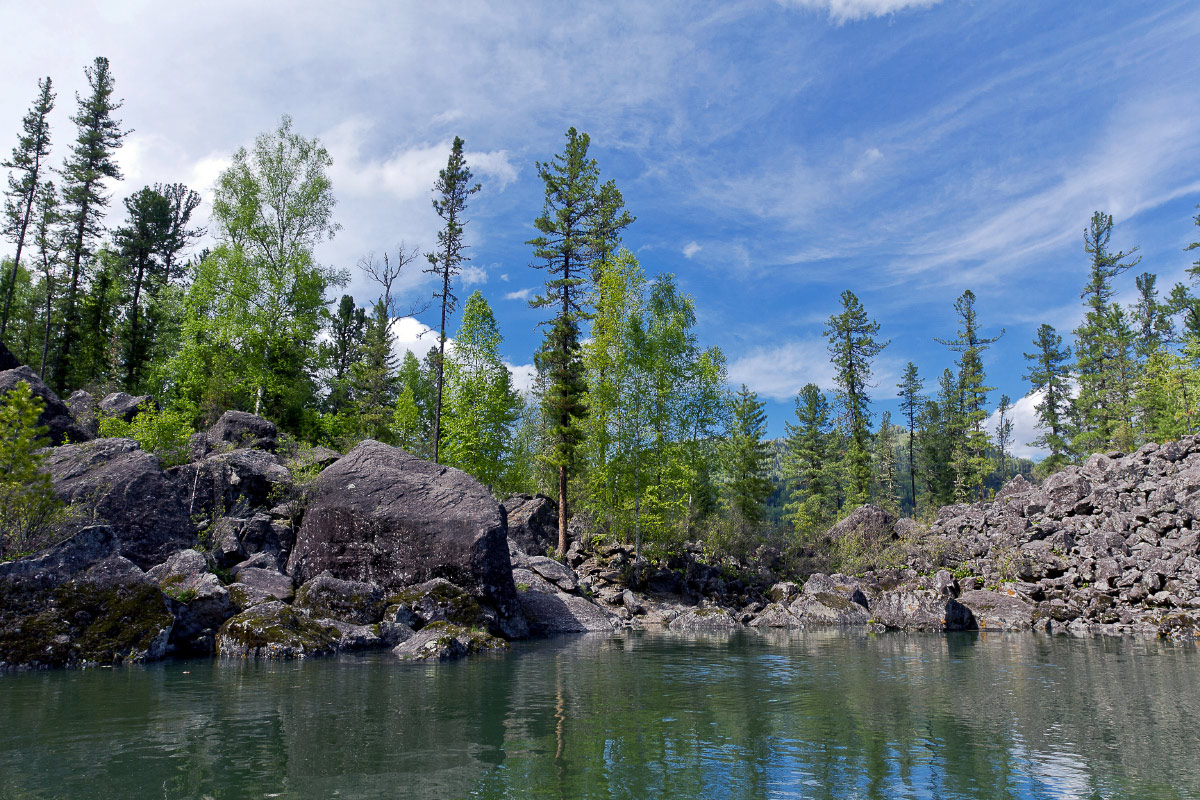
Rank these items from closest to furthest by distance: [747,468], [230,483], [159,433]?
Result: [230,483] < [159,433] < [747,468]

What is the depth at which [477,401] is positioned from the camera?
35750 millimetres

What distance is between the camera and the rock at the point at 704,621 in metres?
26.5

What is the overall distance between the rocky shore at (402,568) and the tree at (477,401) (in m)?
4.47

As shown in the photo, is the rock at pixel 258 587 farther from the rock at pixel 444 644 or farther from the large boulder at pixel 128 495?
the rock at pixel 444 644

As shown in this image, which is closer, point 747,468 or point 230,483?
point 230,483

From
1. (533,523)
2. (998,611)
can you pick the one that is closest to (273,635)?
(533,523)

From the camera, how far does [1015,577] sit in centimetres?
2823

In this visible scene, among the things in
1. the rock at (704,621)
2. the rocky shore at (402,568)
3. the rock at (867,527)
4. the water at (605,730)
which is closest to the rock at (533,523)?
the rocky shore at (402,568)

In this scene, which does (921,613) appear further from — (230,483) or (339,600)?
(230,483)

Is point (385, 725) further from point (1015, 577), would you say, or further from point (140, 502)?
point (1015, 577)

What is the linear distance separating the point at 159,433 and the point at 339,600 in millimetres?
10319

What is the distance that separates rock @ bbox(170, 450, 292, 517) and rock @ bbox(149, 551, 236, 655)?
11.2 ft

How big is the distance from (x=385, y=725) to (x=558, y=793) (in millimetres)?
3699

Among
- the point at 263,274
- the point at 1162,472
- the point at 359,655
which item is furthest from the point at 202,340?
the point at 1162,472
